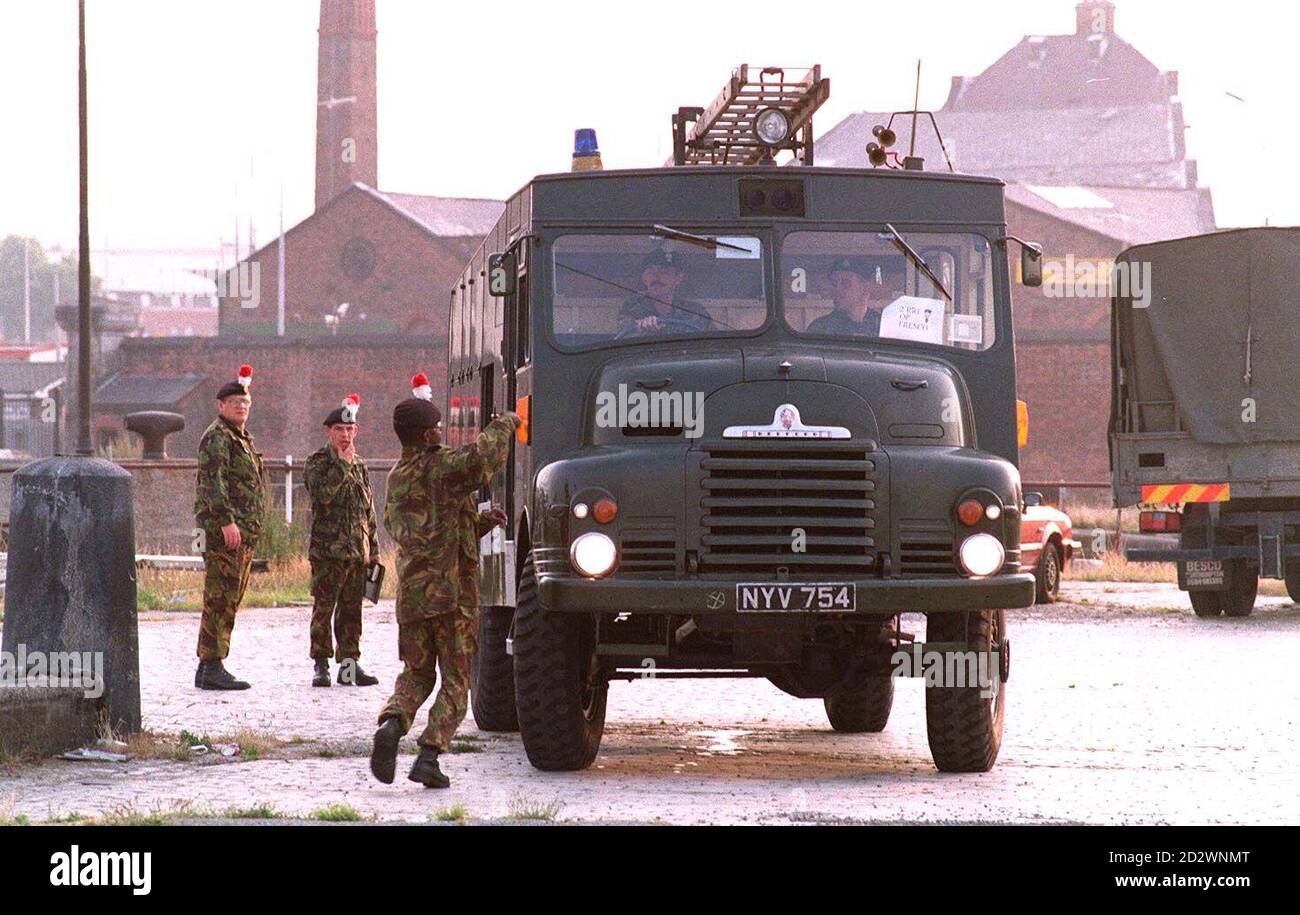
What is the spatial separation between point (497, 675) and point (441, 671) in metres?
2.60

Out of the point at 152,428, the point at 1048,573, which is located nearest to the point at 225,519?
the point at 1048,573

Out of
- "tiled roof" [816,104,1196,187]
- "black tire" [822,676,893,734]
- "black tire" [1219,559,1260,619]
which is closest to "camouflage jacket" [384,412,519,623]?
"black tire" [822,676,893,734]

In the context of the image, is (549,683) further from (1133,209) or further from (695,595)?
(1133,209)

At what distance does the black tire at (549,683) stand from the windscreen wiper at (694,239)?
70.4 inches

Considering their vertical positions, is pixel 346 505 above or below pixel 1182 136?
below

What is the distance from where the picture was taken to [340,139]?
79750mm

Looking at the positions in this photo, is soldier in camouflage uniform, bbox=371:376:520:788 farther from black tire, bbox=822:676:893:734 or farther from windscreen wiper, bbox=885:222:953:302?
black tire, bbox=822:676:893:734

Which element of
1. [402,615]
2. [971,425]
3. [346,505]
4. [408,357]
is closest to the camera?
[402,615]

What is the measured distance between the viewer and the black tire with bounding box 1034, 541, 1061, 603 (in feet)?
78.8

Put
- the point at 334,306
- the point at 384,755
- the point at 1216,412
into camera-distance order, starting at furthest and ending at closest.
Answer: the point at 334,306 → the point at 1216,412 → the point at 384,755

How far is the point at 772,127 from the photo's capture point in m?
11.0

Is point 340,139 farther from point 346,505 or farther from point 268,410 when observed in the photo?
point 346,505

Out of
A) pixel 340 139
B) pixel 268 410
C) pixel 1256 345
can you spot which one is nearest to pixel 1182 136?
pixel 340 139

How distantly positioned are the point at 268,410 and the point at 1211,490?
51.2 metres
